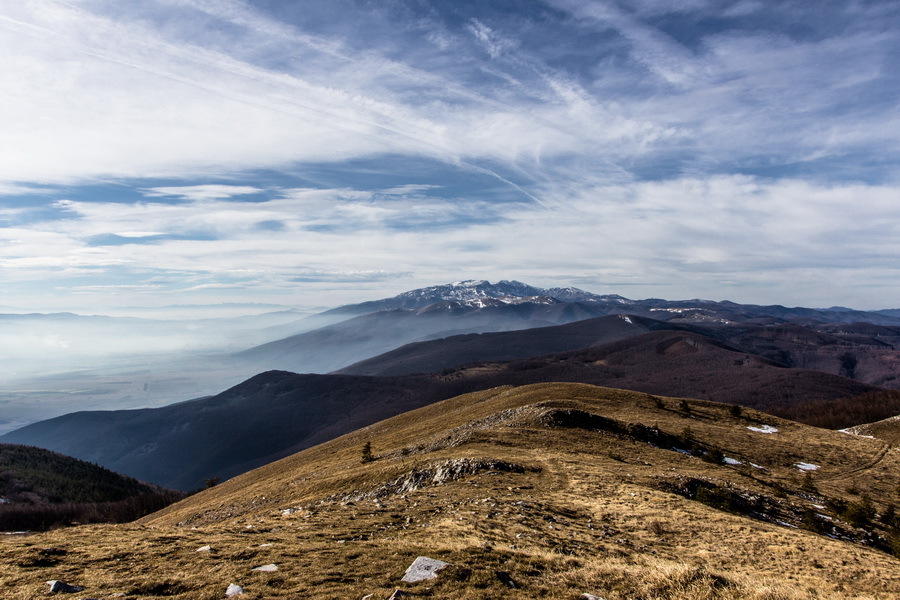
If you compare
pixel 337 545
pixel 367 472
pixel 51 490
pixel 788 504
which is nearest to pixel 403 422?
pixel 367 472

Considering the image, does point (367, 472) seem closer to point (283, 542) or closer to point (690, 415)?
point (283, 542)

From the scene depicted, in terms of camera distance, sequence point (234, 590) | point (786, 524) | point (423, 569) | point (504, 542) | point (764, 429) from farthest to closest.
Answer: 1. point (764, 429)
2. point (786, 524)
3. point (504, 542)
4. point (423, 569)
5. point (234, 590)

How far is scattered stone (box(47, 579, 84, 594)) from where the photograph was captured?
13.1m

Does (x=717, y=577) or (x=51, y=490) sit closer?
(x=717, y=577)

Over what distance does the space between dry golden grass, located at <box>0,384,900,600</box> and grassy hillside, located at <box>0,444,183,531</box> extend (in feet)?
196

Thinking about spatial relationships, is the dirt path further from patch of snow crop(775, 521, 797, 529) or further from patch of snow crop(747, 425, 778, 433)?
patch of snow crop(775, 521, 797, 529)

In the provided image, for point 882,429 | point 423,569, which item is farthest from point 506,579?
point 882,429

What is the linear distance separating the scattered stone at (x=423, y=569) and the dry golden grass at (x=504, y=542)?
348 mm

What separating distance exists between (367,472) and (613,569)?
23496 millimetres

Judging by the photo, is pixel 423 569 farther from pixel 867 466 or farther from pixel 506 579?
pixel 867 466

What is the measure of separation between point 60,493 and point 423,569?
5096 inches

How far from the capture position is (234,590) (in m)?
13.1

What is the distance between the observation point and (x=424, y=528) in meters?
20.8

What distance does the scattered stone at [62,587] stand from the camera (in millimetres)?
13066
